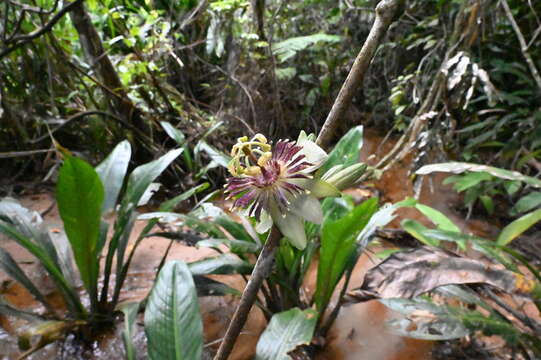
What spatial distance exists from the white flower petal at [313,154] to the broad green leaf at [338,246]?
24.2 inches

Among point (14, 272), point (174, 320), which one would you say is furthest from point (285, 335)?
point (14, 272)

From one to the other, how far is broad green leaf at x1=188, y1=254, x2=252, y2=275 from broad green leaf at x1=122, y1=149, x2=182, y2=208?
0.33 metres

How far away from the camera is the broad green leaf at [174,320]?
24.4 inches

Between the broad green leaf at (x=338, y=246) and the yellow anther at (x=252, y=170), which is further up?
the yellow anther at (x=252, y=170)

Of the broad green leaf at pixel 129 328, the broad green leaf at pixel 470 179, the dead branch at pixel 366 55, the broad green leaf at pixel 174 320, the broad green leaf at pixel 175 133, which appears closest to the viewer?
the dead branch at pixel 366 55

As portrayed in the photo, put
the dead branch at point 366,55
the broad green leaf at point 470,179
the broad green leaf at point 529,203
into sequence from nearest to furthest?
the dead branch at point 366,55
the broad green leaf at point 529,203
the broad green leaf at point 470,179

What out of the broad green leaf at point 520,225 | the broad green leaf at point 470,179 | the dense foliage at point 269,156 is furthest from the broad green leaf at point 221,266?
the broad green leaf at point 470,179

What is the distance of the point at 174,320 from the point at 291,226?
0.49 metres

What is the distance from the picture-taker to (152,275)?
129 centimetres

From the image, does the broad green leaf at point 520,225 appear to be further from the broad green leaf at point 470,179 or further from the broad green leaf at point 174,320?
the broad green leaf at point 174,320

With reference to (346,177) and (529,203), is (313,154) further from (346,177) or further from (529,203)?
(529,203)

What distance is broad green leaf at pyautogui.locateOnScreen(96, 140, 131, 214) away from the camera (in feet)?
3.72

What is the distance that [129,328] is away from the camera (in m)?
0.81

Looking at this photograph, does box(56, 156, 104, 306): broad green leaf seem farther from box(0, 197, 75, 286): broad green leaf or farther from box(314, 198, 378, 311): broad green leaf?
box(314, 198, 378, 311): broad green leaf
